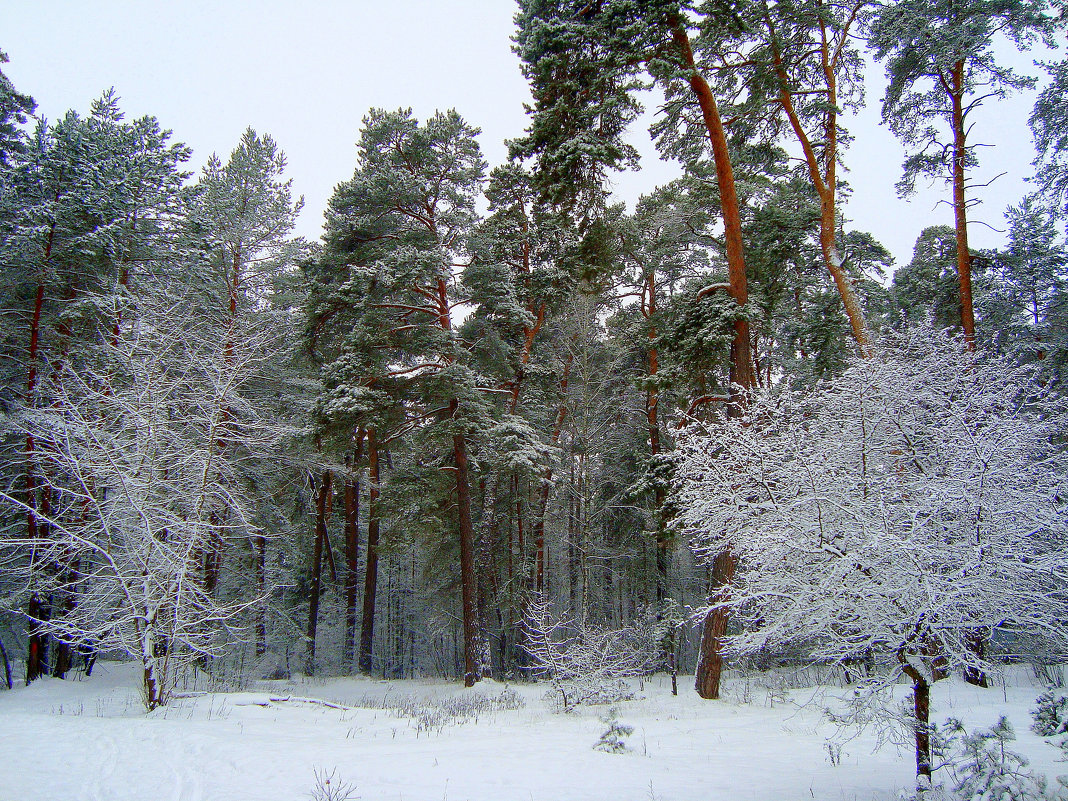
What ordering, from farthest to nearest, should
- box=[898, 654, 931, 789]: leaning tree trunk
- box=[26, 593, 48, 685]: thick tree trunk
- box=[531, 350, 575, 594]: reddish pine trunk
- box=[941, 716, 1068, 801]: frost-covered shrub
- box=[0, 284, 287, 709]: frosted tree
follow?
box=[531, 350, 575, 594]: reddish pine trunk
box=[26, 593, 48, 685]: thick tree trunk
box=[0, 284, 287, 709]: frosted tree
box=[898, 654, 931, 789]: leaning tree trunk
box=[941, 716, 1068, 801]: frost-covered shrub

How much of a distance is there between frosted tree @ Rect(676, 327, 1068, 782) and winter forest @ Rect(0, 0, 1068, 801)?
0.04 m

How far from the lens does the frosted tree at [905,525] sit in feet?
13.6

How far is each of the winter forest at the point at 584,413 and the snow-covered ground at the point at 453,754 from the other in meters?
0.10

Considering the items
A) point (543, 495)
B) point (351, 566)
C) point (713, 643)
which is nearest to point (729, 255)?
point (713, 643)

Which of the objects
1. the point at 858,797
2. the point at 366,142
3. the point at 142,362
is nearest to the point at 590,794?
the point at 858,797

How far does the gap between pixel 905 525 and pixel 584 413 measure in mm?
11828

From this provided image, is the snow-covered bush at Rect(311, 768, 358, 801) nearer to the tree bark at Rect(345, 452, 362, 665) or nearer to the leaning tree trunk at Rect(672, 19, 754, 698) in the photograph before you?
the leaning tree trunk at Rect(672, 19, 754, 698)

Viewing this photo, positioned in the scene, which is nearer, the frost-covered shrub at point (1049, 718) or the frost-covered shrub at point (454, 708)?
the frost-covered shrub at point (1049, 718)

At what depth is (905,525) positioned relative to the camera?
4.59 metres

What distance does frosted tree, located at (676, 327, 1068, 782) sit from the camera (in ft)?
13.6

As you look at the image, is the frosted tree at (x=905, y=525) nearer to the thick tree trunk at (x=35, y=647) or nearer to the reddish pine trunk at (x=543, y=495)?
the reddish pine trunk at (x=543, y=495)

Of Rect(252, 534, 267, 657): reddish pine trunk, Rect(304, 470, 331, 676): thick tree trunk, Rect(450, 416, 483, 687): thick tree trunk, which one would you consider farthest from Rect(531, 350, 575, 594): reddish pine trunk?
Rect(252, 534, 267, 657): reddish pine trunk

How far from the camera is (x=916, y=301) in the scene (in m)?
15.9

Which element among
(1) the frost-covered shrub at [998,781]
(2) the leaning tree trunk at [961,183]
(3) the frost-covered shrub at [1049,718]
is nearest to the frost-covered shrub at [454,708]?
(1) the frost-covered shrub at [998,781]
